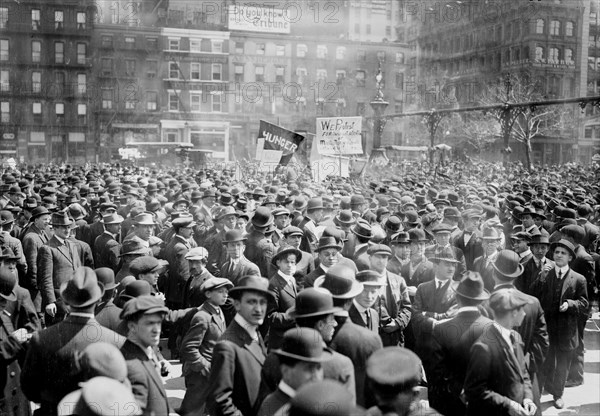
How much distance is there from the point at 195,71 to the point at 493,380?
212ft

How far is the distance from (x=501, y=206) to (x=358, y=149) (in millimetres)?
4594

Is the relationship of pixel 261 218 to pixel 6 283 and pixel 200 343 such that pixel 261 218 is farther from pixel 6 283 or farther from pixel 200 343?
pixel 6 283

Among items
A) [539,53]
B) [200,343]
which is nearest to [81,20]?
[539,53]

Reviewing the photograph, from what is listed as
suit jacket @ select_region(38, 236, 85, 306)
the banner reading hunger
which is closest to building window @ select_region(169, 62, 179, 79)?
the banner reading hunger

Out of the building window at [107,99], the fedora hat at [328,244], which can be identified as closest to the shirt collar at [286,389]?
the fedora hat at [328,244]

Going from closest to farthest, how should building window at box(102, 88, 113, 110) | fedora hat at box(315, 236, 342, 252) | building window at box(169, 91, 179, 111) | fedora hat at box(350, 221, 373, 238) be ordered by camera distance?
fedora hat at box(315, 236, 342, 252), fedora hat at box(350, 221, 373, 238), building window at box(169, 91, 179, 111), building window at box(102, 88, 113, 110)

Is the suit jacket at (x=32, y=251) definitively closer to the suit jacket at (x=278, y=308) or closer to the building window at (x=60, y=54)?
the suit jacket at (x=278, y=308)

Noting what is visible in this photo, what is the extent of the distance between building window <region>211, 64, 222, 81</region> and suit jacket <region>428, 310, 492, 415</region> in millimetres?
63319

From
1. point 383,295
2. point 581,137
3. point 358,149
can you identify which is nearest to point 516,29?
point 581,137

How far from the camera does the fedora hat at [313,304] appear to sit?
445 cm

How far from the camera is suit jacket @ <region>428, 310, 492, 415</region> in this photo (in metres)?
5.11

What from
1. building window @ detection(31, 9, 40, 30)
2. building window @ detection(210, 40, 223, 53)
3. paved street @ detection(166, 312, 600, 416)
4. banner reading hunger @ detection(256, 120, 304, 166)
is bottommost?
paved street @ detection(166, 312, 600, 416)

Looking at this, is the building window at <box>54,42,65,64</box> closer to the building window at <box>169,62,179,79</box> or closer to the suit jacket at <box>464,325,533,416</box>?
the building window at <box>169,62,179,79</box>

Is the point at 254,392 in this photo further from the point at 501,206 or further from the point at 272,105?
the point at 272,105
